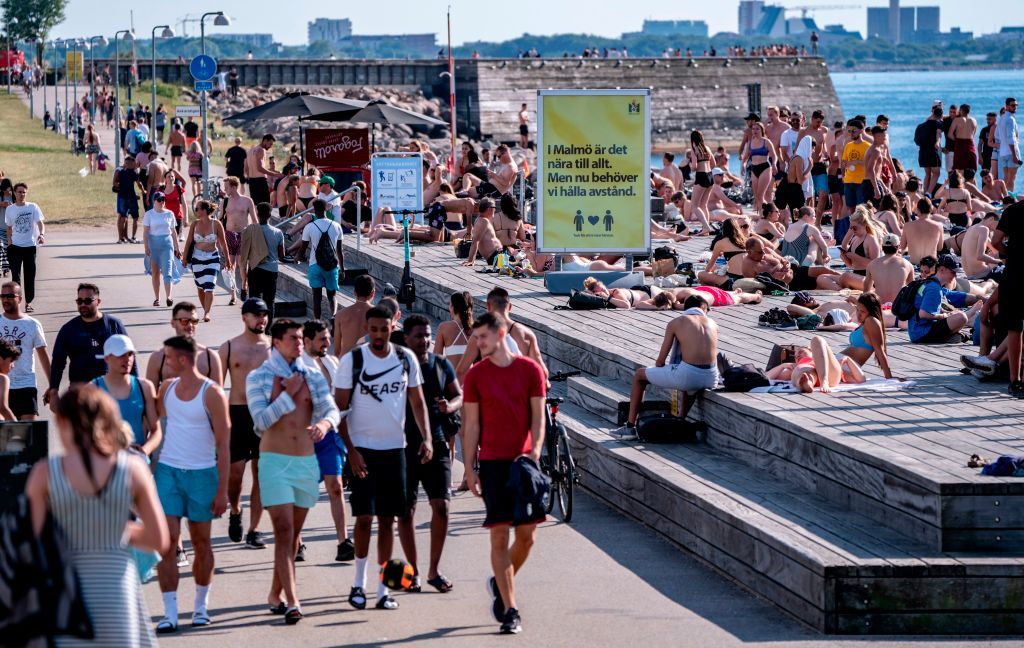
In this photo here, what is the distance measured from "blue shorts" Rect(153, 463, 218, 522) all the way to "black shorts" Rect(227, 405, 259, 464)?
1.83 meters

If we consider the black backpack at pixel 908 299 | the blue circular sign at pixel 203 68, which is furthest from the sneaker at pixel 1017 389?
the blue circular sign at pixel 203 68

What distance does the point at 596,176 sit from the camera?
1927cm

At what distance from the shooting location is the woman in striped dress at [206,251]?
1933cm

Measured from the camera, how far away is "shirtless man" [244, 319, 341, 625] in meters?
8.66

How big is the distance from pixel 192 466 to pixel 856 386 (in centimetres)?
575

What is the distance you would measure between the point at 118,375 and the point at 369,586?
199 centimetres

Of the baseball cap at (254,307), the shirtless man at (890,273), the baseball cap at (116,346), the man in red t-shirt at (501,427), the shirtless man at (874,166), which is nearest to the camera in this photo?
the man in red t-shirt at (501,427)

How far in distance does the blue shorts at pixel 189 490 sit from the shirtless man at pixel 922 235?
11819 mm

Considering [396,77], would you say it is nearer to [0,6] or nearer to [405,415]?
[0,6]

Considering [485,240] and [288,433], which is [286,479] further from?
[485,240]

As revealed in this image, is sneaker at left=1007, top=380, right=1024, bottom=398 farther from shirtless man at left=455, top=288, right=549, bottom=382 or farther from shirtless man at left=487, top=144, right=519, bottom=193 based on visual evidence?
shirtless man at left=487, top=144, right=519, bottom=193

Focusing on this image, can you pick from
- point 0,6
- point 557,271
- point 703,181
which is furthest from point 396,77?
point 557,271

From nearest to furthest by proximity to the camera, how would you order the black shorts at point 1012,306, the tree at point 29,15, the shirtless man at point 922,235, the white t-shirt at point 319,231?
the black shorts at point 1012,306
the shirtless man at point 922,235
the white t-shirt at point 319,231
the tree at point 29,15

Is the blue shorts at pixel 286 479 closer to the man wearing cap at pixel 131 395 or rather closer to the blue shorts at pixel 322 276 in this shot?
the man wearing cap at pixel 131 395
